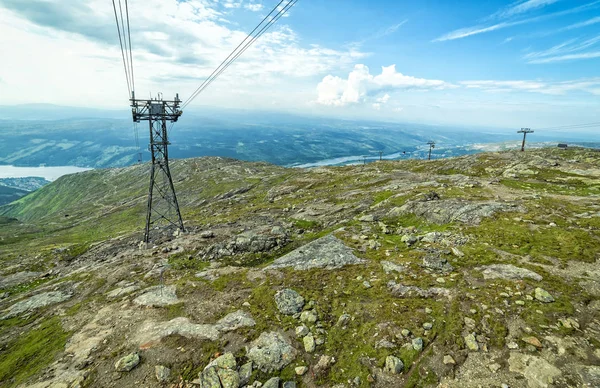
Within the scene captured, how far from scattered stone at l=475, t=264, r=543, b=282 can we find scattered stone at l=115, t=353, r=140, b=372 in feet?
72.2

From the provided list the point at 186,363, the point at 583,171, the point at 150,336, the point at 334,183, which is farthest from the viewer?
the point at 334,183

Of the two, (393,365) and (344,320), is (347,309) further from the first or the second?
(393,365)

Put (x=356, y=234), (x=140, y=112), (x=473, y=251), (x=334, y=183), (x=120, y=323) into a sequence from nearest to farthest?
(x=120, y=323) → (x=473, y=251) → (x=356, y=234) → (x=140, y=112) → (x=334, y=183)

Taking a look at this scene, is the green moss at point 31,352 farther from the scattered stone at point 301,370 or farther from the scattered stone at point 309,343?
the scattered stone at point 309,343

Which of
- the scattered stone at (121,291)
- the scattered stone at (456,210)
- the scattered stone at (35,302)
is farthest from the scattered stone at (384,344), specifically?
the scattered stone at (35,302)

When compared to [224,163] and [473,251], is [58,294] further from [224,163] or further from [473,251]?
[224,163]

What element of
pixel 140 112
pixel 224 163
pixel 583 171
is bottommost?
pixel 224 163

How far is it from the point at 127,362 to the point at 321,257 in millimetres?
15302

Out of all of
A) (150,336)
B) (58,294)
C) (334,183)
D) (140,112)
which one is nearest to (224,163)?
(334,183)

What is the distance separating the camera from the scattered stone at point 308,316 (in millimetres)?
16094

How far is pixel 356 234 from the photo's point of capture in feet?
95.8

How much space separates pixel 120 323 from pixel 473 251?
27186 millimetres

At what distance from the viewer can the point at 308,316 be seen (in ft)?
53.7

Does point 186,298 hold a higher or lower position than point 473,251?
lower
